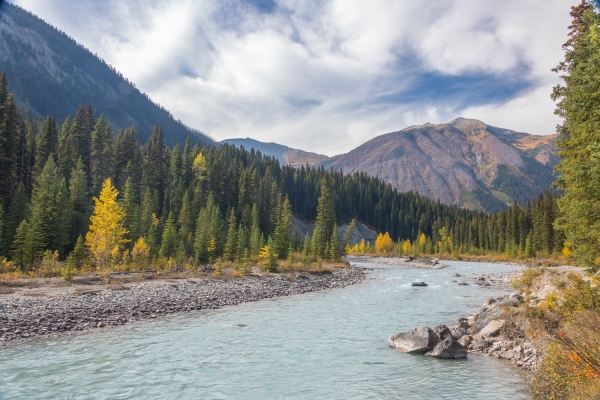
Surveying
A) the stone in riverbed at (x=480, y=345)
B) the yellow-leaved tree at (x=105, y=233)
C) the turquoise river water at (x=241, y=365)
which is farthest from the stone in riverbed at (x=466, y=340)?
the yellow-leaved tree at (x=105, y=233)

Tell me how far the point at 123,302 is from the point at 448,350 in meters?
19.1

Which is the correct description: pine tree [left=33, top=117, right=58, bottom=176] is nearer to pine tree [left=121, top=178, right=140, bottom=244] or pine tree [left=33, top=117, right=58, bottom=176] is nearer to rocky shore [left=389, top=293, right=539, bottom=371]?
pine tree [left=121, top=178, right=140, bottom=244]

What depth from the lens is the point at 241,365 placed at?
13.4 m

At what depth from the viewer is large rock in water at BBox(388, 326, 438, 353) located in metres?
15.2

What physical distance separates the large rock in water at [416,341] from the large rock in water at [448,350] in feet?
1.16

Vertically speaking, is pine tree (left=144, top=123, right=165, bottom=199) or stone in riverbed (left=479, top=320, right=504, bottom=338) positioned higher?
pine tree (left=144, top=123, right=165, bottom=199)

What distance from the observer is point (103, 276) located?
100 ft

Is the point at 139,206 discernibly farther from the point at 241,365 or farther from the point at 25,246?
the point at 241,365

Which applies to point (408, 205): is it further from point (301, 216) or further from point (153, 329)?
point (153, 329)

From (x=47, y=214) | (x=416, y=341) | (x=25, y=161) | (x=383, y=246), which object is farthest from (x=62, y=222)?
(x=383, y=246)

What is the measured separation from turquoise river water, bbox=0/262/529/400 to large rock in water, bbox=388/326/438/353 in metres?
0.52

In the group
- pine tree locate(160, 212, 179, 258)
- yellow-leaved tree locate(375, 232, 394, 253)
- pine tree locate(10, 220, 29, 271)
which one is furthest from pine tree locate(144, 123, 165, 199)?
yellow-leaved tree locate(375, 232, 394, 253)

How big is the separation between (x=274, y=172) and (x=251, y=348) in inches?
5474

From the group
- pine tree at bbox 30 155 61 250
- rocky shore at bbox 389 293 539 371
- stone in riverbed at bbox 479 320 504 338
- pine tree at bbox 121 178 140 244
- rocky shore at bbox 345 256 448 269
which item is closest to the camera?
rocky shore at bbox 389 293 539 371
